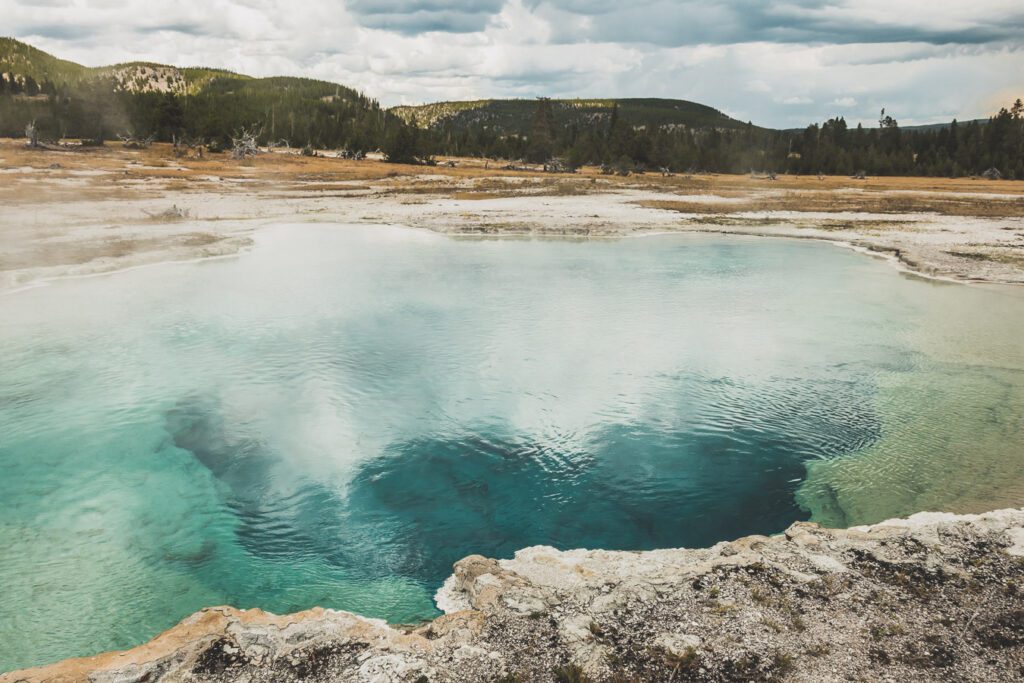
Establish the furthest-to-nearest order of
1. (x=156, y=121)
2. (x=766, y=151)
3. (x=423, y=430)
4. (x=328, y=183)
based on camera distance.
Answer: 1. (x=766, y=151)
2. (x=156, y=121)
3. (x=328, y=183)
4. (x=423, y=430)

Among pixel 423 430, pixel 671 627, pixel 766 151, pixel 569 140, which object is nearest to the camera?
pixel 671 627

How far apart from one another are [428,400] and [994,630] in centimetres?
816

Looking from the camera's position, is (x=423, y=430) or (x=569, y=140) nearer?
(x=423, y=430)

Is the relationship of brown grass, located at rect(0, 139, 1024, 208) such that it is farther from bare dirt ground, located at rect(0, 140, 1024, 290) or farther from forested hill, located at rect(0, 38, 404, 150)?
forested hill, located at rect(0, 38, 404, 150)

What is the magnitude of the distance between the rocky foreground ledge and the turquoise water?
1.04 metres

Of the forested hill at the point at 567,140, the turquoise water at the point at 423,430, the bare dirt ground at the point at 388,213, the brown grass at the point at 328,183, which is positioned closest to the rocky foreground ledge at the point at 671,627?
the turquoise water at the point at 423,430

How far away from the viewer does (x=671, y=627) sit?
5.40m

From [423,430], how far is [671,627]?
5754 millimetres

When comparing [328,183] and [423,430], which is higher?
[328,183]

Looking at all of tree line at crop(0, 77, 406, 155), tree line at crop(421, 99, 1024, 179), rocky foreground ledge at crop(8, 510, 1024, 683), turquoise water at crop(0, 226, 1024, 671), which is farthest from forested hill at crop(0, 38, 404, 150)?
rocky foreground ledge at crop(8, 510, 1024, 683)

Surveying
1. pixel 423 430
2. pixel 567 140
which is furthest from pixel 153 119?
pixel 423 430

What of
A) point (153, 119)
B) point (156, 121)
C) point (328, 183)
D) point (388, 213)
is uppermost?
point (153, 119)

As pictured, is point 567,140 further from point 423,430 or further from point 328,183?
point 423,430

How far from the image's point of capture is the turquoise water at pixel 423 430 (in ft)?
23.6
